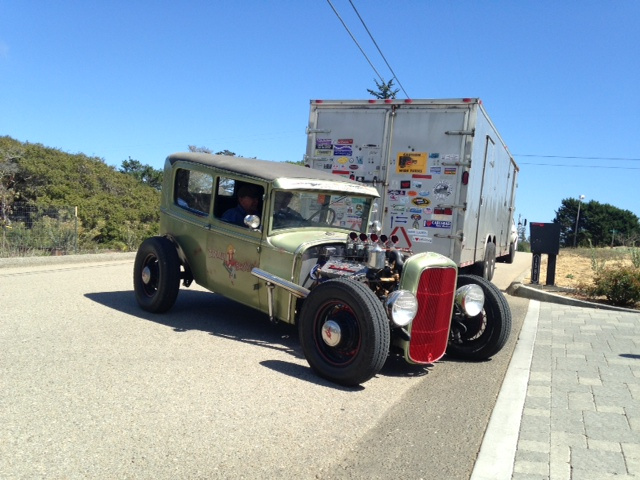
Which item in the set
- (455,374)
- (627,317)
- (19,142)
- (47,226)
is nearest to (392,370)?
(455,374)

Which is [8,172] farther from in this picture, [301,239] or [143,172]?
[143,172]

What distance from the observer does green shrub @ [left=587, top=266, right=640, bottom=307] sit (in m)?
9.03

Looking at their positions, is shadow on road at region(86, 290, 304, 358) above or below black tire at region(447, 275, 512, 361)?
below

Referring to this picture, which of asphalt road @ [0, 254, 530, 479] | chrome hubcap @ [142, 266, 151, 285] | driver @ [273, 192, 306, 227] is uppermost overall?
driver @ [273, 192, 306, 227]

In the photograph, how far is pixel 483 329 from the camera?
5.68 m

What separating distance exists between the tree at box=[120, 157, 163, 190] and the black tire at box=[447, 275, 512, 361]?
44.6m

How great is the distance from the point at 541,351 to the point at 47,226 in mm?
11614

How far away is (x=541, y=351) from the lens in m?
6.16

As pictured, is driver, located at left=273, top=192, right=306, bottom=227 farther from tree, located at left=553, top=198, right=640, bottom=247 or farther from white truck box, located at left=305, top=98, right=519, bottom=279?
tree, located at left=553, top=198, right=640, bottom=247

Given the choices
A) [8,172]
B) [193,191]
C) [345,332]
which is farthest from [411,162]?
[8,172]

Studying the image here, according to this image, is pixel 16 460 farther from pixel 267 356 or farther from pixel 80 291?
pixel 80 291

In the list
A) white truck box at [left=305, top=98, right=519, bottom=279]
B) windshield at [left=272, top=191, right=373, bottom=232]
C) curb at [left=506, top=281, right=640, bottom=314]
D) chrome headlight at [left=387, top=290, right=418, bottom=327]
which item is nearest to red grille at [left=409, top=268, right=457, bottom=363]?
chrome headlight at [left=387, top=290, right=418, bottom=327]

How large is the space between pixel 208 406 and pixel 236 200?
2777 millimetres

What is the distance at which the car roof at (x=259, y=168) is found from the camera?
5.72m
